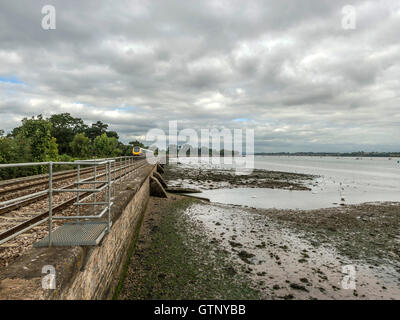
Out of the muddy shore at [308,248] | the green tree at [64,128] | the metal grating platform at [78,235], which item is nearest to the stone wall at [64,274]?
the metal grating platform at [78,235]

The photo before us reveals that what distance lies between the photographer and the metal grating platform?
3.26 meters

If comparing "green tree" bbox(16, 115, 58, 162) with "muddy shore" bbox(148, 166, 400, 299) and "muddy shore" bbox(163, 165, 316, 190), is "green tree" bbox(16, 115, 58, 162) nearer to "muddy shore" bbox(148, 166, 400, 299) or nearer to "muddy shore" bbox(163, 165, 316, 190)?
"muddy shore" bbox(163, 165, 316, 190)

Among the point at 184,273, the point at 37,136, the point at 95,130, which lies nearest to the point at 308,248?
the point at 184,273

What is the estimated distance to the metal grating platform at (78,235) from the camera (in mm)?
3260

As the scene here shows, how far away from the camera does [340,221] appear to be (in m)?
12.8

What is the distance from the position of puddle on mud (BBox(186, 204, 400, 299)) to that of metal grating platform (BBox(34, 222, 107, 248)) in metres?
4.69

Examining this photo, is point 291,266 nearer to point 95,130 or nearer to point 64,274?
point 64,274

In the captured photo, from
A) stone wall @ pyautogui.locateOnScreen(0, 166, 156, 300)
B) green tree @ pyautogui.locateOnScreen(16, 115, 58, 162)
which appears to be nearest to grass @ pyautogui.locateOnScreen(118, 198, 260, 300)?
stone wall @ pyautogui.locateOnScreen(0, 166, 156, 300)

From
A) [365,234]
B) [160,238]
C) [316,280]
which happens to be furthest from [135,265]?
[365,234]

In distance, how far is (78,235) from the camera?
A: 359 centimetres
